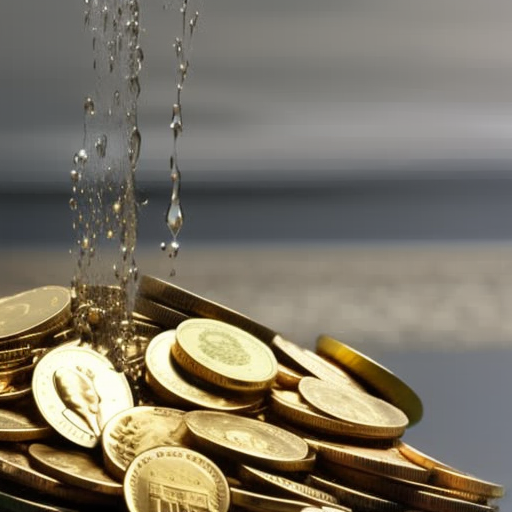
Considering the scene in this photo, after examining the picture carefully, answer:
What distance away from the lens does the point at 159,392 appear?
4.42ft

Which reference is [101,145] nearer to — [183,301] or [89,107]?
[89,107]

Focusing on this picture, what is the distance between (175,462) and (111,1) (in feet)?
2.86

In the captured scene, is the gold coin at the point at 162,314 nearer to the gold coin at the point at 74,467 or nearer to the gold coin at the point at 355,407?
the gold coin at the point at 355,407

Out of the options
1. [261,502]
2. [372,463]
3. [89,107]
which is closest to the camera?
[261,502]

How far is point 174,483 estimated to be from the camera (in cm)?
117

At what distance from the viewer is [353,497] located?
4.08ft

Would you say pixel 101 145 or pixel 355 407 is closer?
pixel 355 407

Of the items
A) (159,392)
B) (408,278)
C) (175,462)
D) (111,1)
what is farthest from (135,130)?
(408,278)

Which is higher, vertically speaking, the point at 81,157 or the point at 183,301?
the point at 81,157

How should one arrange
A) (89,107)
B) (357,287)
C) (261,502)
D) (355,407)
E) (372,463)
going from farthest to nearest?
(357,287), (89,107), (355,407), (372,463), (261,502)

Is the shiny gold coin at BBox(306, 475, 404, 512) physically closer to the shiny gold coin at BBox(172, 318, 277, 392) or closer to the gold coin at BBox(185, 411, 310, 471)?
the gold coin at BBox(185, 411, 310, 471)

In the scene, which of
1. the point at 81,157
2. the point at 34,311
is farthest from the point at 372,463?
the point at 81,157

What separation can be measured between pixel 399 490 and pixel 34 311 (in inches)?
20.7

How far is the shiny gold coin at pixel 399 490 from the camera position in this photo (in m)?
1.27
